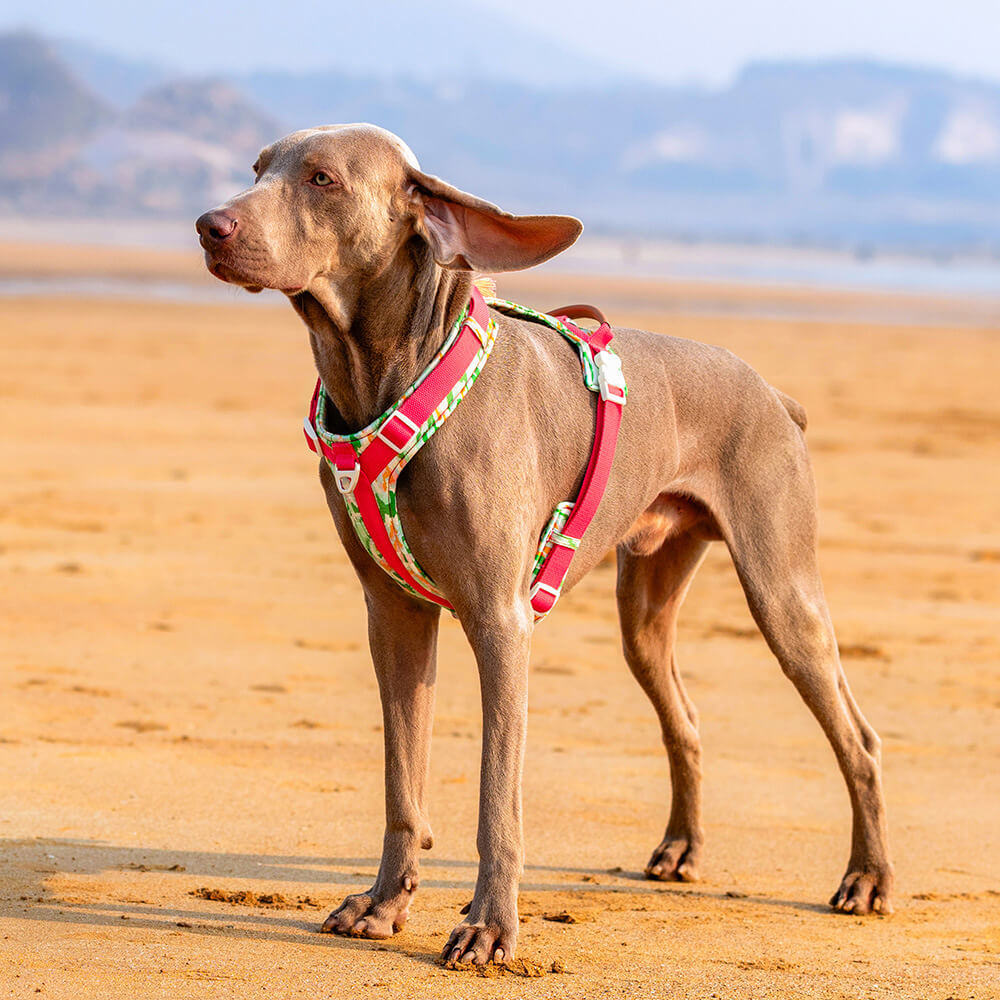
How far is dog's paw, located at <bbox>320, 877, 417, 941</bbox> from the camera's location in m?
4.21

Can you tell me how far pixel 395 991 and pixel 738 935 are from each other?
1.13 meters

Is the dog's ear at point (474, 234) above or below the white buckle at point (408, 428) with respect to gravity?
above

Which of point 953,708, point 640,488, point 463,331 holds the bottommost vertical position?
point 953,708

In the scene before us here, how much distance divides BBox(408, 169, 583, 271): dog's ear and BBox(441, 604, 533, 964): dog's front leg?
2.95ft

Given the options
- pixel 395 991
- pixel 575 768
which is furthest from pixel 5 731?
pixel 395 991

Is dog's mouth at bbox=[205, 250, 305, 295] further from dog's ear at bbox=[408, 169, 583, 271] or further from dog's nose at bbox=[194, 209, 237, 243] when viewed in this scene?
dog's ear at bbox=[408, 169, 583, 271]

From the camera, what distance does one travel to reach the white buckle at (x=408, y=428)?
12.9ft

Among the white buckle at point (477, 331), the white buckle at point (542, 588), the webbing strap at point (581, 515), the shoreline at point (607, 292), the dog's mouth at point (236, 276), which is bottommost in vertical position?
the shoreline at point (607, 292)

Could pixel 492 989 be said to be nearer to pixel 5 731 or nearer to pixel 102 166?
pixel 5 731

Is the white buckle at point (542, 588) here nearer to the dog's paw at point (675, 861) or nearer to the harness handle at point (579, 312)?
the harness handle at point (579, 312)

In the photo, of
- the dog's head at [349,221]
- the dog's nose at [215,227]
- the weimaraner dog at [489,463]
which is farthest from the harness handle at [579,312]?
the dog's nose at [215,227]

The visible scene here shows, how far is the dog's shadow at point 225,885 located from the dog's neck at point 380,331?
138 cm

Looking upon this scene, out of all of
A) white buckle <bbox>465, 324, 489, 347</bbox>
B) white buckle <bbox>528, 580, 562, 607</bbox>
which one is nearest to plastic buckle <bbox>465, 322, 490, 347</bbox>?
white buckle <bbox>465, 324, 489, 347</bbox>

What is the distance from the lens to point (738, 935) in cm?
439
